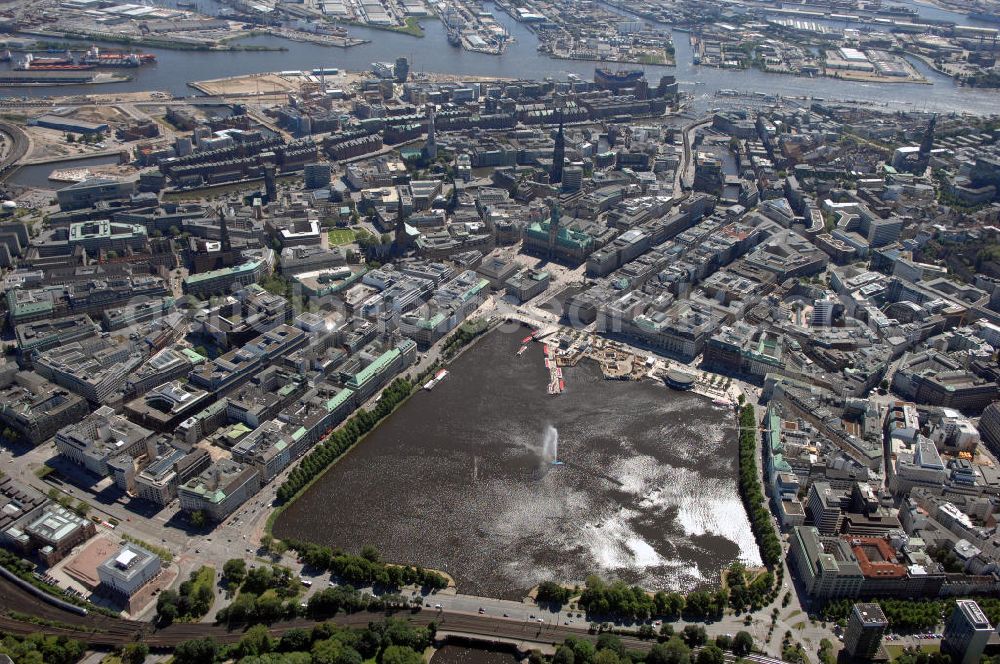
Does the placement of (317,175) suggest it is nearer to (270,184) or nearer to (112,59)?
(270,184)

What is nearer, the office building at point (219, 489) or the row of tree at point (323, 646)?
the row of tree at point (323, 646)

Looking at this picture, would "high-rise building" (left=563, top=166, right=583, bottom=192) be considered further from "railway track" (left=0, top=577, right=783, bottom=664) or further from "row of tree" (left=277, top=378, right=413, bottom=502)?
"railway track" (left=0, top=577, right=783, bottom=664)

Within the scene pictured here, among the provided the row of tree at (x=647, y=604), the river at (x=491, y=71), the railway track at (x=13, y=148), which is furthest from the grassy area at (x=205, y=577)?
the river at (x=491, y=71)

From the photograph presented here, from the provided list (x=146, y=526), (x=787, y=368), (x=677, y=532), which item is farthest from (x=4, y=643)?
(x=787, y=368)

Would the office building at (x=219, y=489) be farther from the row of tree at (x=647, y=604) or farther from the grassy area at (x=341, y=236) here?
the grassy area at (x=341, y=236)

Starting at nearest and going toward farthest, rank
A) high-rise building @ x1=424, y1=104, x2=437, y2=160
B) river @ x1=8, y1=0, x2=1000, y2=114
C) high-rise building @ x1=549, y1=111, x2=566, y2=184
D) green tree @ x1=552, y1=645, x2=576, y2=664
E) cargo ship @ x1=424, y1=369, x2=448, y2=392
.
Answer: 1. green tree @ x1=552, y1=645, x2=576, y2=664
2. cargo ship @ x1=424, y1=369, x2=448, y2=392
3. high-rise building @ x1=549, y1=111, x2=566, y2=184
4. high-rise building @ x1=424, y1=104, x2=437, y2=160
5. river @ x1=8, y1=0, x2=1000, y2=114

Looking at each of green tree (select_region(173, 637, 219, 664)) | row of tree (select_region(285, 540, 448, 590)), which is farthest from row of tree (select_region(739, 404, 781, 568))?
green tree (select_region(173, 637, 219, 664))
